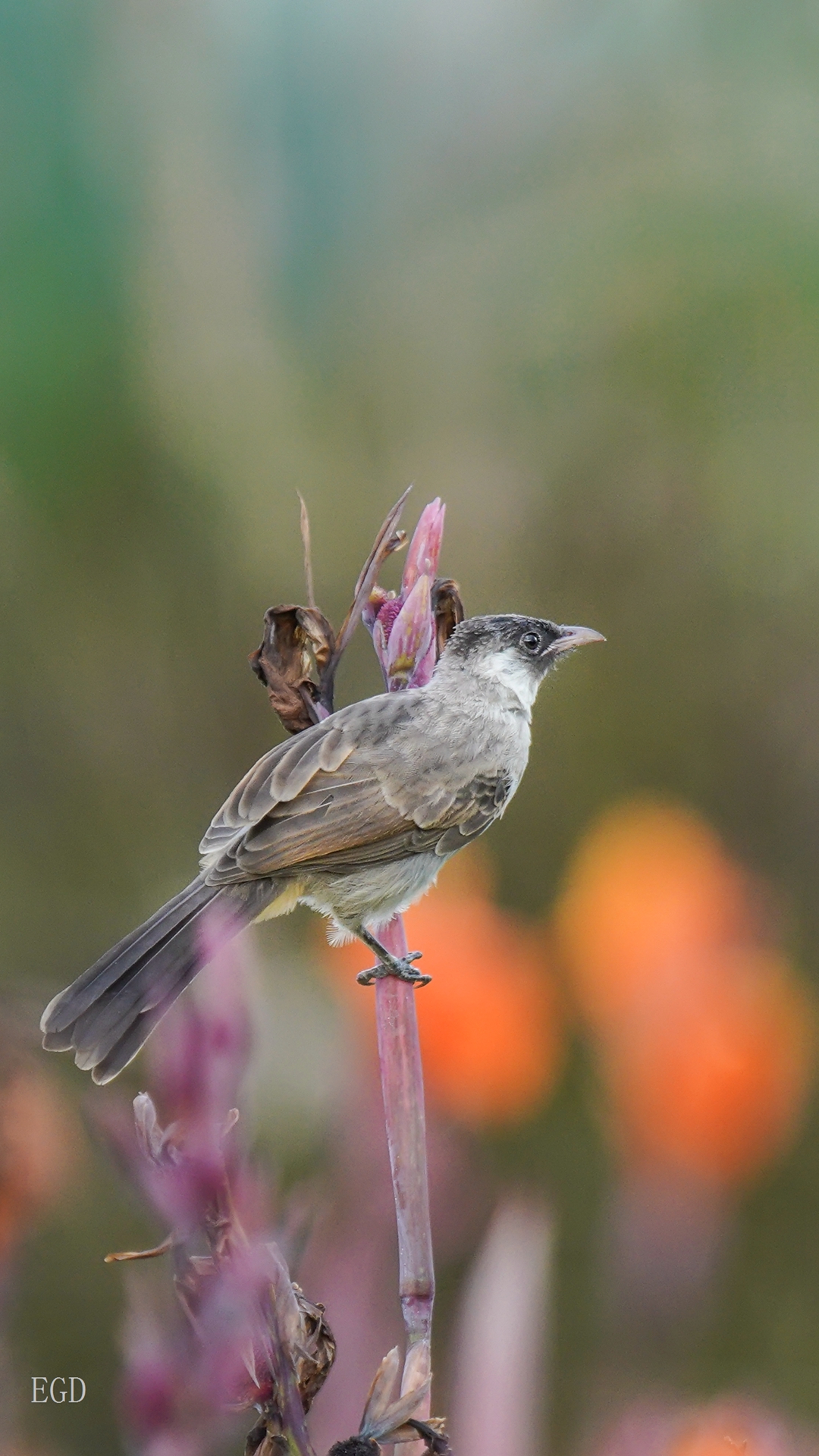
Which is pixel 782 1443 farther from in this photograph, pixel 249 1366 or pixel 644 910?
pixel 644 910

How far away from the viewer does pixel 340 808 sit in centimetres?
214

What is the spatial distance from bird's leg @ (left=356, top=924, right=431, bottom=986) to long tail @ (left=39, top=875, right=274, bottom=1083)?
0.64ft

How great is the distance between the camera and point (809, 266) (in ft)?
16.2

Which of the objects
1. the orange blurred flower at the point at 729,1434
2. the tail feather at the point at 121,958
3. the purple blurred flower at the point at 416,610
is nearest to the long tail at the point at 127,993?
the tail feather at the point at 121,958

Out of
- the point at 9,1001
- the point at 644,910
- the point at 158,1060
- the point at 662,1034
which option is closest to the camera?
the point at 158,1060

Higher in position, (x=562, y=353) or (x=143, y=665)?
(x=562, y=353)

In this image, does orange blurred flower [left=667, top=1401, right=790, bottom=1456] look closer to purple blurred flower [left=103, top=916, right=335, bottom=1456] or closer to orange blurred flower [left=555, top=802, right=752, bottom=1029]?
purple blurred flower [left=103, top=916, right=335, bottom=1456]

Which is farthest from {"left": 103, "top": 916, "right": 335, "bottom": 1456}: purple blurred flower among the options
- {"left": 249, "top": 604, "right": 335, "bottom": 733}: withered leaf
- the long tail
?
{"left": 249, "top": 604, "right": 335, "bottom": 733}: withered leaf

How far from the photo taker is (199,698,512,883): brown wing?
2004 millimetres

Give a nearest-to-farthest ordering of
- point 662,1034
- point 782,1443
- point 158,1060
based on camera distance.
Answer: point 158,1060
point 782,1443
point 662,1034

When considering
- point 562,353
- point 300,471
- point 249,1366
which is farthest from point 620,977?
point 562,353

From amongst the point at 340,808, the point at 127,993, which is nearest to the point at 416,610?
the point at 127,993

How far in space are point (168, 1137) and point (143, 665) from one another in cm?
393

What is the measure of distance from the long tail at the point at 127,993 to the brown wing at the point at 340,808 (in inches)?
4.6
